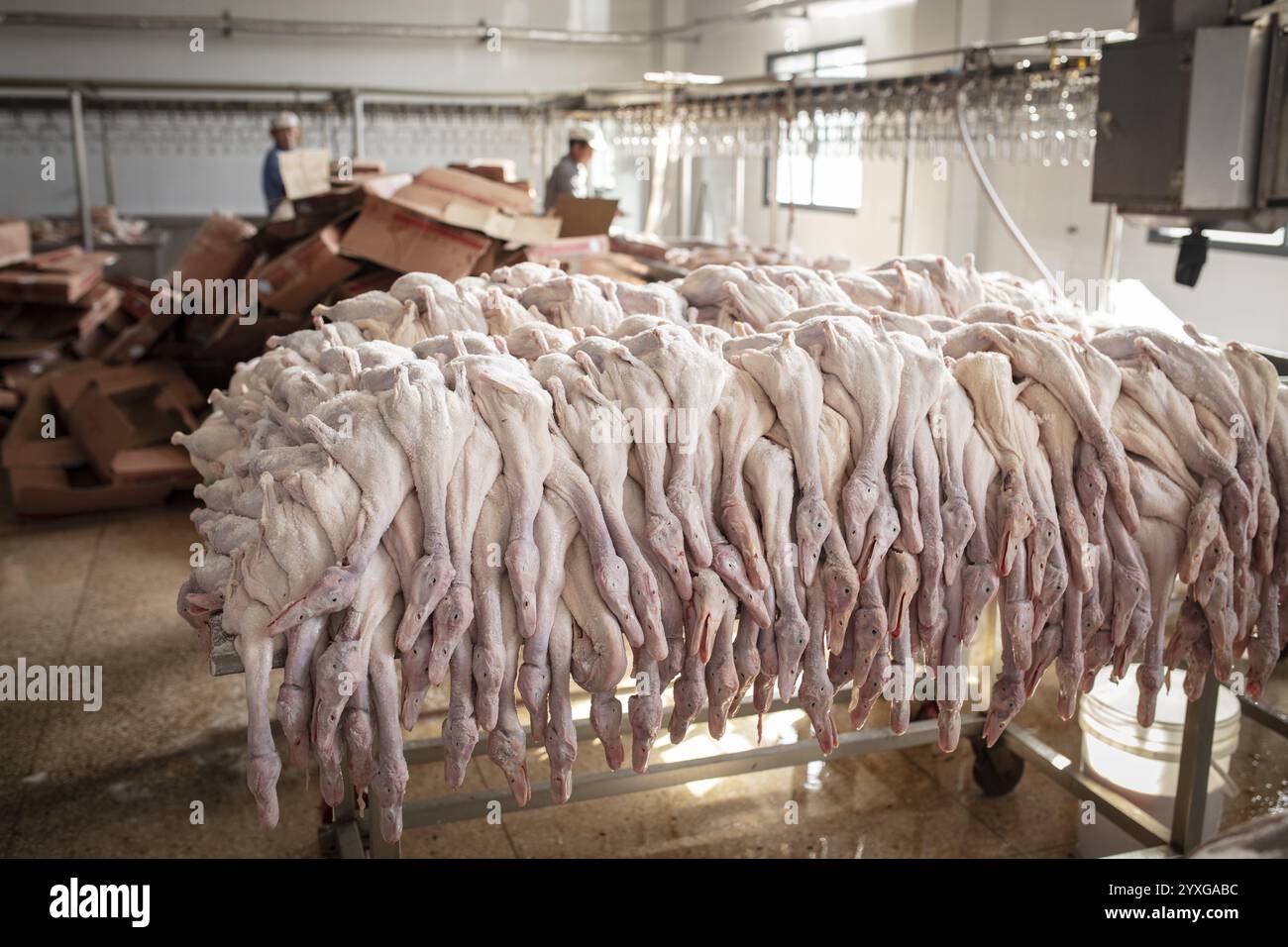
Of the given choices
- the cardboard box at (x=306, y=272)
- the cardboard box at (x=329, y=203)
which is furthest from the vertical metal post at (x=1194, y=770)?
the cardboard box at (x=329, y=203)

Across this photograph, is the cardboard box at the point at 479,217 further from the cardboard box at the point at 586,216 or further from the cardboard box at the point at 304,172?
the cardboard box at the point at 304,172

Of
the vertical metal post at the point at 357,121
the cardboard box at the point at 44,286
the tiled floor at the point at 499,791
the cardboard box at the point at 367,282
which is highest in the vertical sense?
the vertical metal post at the point at 357,121

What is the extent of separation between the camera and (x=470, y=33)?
40.3 feet

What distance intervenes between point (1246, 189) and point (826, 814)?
90.1 inches

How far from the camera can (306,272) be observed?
5.25 meters

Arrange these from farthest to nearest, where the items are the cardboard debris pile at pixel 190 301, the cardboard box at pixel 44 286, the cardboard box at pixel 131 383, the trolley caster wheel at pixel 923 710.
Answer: the cardboard box at pixel 44 286 < the cardboard box at pixel 131 383 < the cardboard debris pile at pixel 190 301 < the trolley caster wheel at pixel 923 710

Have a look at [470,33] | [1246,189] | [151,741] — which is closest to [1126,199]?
[1246,189]

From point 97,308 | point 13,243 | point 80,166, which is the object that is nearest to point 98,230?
point 80,166

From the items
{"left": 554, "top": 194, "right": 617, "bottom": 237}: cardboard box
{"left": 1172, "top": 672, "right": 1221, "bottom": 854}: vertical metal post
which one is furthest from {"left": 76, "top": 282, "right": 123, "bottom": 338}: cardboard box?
{"left": 1172, "top": 672, "right": 1221, "bottom": 854}: vertical metal post

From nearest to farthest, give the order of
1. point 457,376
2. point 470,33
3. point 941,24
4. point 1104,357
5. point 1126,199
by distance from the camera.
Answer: point 457,376 → point 1104,357 → point 1126,199 → point 941,24 → point 470,33

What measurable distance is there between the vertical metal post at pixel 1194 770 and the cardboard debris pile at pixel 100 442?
498cm

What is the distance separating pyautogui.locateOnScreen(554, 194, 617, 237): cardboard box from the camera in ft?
18.3

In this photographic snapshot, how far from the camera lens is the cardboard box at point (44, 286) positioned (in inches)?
269

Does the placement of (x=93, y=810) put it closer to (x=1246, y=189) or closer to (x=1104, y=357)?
(x=1104, y=357)
